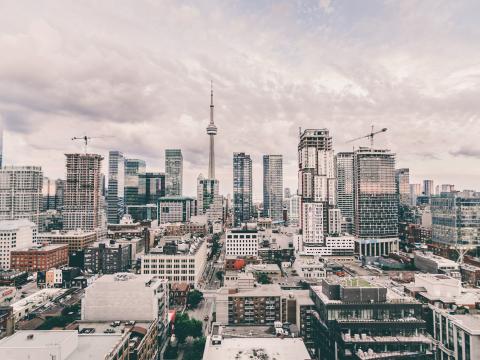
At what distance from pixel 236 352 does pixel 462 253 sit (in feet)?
414

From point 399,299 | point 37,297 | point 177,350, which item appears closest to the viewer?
point 399,299

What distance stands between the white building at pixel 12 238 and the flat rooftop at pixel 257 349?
115 m

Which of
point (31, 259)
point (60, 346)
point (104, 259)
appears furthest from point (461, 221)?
point (31, 259)

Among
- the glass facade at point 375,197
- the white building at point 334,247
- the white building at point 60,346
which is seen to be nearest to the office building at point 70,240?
the white building at point 334,247

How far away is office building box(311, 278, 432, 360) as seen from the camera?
50.2 metres

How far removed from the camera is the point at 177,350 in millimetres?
64562

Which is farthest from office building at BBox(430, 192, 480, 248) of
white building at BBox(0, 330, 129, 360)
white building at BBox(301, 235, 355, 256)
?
white building at BBox(0, 330, 129, 360)

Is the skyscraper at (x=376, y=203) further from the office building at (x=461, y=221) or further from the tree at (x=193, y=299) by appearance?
the tree at (x=193, y=299)

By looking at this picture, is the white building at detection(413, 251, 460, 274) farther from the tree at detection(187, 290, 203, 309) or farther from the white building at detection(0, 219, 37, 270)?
the white building at detection(0, 219, 37, 270)

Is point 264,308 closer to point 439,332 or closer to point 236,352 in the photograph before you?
point 236,352

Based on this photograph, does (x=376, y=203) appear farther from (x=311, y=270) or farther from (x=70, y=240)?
(x=70, y=240)

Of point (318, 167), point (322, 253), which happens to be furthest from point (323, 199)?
point (322, 253)

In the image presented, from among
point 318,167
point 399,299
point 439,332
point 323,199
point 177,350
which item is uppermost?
point 318,167

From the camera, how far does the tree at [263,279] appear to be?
103125mm
